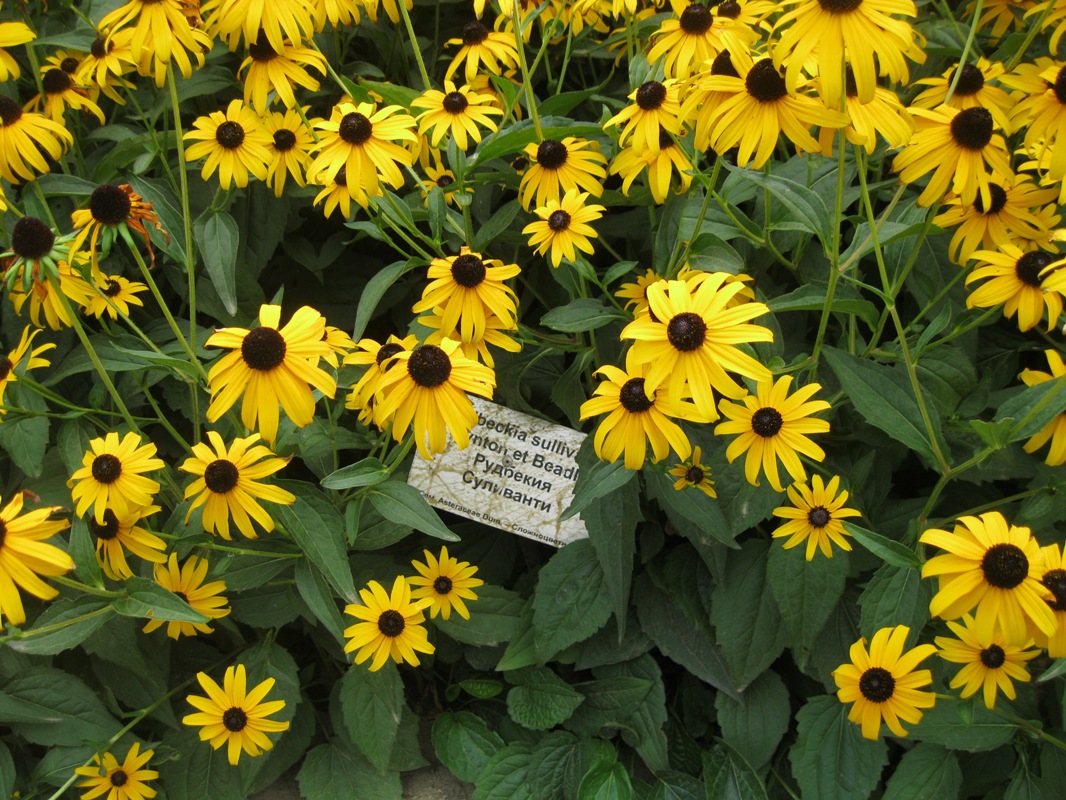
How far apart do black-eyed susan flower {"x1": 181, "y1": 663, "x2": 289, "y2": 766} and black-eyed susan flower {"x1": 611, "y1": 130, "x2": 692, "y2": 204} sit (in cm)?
116

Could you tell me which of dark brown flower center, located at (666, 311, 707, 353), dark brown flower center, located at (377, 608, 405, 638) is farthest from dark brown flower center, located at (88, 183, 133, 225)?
dark brown flower center, located at (666, 311, 707, 353)

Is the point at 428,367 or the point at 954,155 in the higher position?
the point at 954,155

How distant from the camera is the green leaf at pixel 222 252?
179 centimetres

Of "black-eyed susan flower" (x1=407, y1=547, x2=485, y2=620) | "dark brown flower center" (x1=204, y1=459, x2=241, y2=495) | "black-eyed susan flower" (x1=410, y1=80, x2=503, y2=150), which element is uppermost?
"black-eyed susan flower" (x1=410, y1=80, x2=503, y2=150)

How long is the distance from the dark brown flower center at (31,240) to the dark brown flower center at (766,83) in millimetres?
1096

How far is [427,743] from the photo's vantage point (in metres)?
2.06

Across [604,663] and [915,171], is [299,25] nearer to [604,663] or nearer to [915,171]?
[915,171]

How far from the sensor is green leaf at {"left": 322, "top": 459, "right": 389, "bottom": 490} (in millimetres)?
1450

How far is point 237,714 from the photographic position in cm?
167

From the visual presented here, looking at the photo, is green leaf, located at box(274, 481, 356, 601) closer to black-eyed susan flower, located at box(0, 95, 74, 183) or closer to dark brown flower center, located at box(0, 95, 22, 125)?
black-eyed susan flower, located at box(0, 95, 74, 183)

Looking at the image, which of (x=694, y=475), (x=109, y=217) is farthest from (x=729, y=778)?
(x=109, y=217)

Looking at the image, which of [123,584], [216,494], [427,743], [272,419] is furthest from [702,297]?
A: [427,743]

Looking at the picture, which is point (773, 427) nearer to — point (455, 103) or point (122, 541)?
point (455, 103)

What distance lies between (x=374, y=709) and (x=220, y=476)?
656 mm
